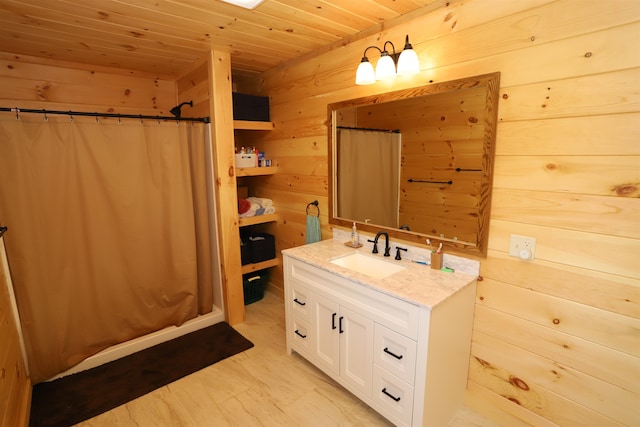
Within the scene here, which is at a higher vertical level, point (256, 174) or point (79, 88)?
point (79, 88)

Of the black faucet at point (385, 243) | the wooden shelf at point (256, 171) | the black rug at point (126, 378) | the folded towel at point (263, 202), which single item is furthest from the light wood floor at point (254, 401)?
→ the wooden shelf at point (256, 171)

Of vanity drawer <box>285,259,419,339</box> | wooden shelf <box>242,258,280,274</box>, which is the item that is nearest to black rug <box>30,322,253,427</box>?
wooden shelf <box>242,258,280,274</box>

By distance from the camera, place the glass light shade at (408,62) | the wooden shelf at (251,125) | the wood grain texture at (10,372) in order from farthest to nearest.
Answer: the wooden shelf at (251,125) < the glass light shade at (408,62) < the wood grain texture at (10,372)

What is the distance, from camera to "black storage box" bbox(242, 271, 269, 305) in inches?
123

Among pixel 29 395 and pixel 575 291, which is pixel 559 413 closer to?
pixel 575 291

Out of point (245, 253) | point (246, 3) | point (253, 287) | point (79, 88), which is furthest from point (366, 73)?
point (79, 88)

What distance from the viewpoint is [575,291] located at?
54.7 inches

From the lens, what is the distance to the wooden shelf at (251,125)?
2.76 m

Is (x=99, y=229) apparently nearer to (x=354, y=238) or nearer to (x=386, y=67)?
(x=354, y=238)

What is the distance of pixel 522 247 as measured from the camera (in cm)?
152

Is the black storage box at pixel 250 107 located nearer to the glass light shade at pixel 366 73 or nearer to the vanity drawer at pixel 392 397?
the glass light shade at pixel 366 73

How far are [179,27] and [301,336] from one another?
2.17 m

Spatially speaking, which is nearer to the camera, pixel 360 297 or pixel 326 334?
pixel 360 297

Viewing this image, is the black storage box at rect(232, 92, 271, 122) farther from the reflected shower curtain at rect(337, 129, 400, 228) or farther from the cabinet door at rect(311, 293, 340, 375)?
the cabinet door at rect(311, 293, 340, 375)
